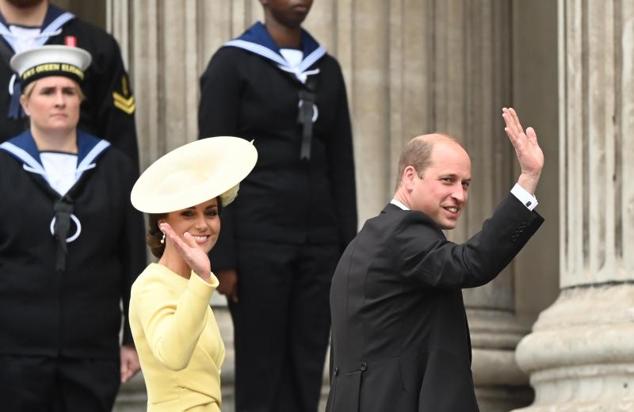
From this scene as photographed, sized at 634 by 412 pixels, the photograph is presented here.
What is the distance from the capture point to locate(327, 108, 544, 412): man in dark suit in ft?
21.8

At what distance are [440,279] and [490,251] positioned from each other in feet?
0.57

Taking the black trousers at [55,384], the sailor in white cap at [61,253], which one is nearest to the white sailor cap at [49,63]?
the sailor in white cap at [61,253]

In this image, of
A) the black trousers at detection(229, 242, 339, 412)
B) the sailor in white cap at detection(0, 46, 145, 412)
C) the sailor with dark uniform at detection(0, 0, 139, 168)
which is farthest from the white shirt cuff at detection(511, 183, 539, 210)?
the sailor with dark uniform at detection(0, 0, 139, 168)

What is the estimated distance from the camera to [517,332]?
11180 millimetres

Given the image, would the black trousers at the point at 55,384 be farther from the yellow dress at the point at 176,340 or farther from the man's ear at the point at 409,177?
the man's ear at the point at 409,177

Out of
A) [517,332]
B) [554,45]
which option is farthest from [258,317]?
[554,45]

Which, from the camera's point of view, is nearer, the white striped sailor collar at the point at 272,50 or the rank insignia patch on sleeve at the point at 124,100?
the white striped sailor collar at the point at 272,50

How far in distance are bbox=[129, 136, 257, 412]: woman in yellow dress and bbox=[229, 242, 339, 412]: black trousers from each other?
7.60 feet

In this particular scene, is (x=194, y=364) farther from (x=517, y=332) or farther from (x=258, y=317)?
(x=517, y=332)

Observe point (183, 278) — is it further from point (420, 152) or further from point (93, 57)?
point (93, 57)

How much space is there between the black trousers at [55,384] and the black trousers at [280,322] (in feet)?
1.93

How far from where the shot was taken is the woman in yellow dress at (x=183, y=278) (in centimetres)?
643

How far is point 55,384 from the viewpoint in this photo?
8922mm

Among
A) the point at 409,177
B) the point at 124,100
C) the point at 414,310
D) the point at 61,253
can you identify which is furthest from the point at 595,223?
the point at 414,310
